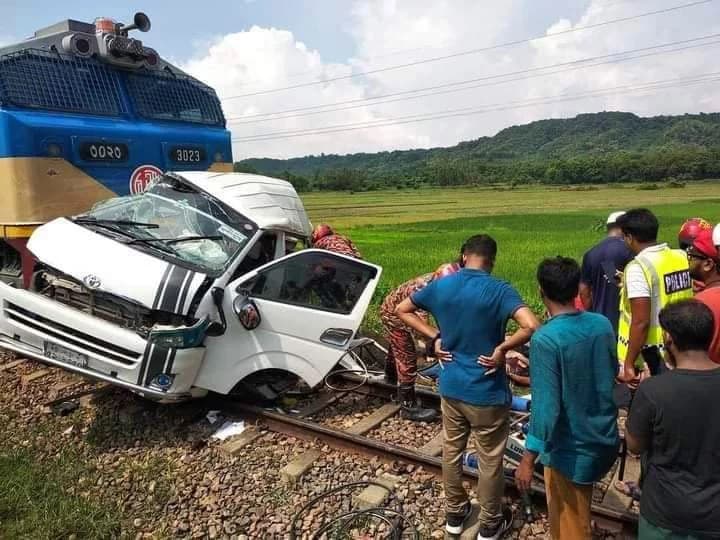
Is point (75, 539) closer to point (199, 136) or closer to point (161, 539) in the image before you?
point (161, 539)

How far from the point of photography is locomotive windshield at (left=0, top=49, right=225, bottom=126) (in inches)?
249

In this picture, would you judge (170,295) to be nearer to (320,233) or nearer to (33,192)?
(320,233)

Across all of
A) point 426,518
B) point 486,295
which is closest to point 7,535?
point 426,518

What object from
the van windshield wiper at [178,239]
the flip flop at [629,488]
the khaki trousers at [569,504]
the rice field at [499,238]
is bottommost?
the rice field at [499,238]

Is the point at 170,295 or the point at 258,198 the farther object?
the point at 258,198

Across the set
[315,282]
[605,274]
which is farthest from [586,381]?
[315,282]

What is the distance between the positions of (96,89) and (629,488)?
273 inches

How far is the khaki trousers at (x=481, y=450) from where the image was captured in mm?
3352

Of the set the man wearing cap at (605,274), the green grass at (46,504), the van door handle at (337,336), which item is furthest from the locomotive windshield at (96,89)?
the man wearing cap at (605,274)

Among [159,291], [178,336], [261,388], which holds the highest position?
[159,291]

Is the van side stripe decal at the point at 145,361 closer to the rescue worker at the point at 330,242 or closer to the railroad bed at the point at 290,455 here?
the railroad bed at the point at 290,455

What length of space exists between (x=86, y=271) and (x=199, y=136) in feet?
12.2

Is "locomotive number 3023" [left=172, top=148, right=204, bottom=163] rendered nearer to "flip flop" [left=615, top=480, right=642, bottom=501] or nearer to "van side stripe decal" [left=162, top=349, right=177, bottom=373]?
"van side stripe decal" [left=162, top=349, right=177, bottom=373]

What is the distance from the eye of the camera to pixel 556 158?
104312 millimetres
